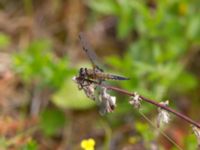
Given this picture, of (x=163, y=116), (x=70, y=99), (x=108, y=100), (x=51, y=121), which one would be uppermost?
(x=70, y=99)

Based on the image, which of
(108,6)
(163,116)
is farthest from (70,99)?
(163,116)

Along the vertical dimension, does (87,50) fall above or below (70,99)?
below

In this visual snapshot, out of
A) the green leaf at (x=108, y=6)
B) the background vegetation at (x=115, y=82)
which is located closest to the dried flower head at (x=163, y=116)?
the background vegetation at (x=115, y=82)

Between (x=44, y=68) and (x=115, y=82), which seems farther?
(x=115, y=82)

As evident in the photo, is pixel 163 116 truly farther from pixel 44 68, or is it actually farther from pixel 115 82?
pixel 115 82

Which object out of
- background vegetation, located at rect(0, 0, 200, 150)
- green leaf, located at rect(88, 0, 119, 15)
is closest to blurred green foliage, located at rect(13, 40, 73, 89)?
background vegetation, located at rect(0, 0, 200, 150)

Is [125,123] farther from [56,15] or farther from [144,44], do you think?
[56,15]

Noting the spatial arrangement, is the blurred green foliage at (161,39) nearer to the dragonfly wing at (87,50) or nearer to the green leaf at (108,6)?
the green leaf at (108,6)

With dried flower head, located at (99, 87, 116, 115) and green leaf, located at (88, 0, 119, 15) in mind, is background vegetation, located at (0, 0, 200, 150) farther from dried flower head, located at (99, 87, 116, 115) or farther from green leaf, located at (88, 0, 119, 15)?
dried flower head, located at (99, 87, 116, 115)
